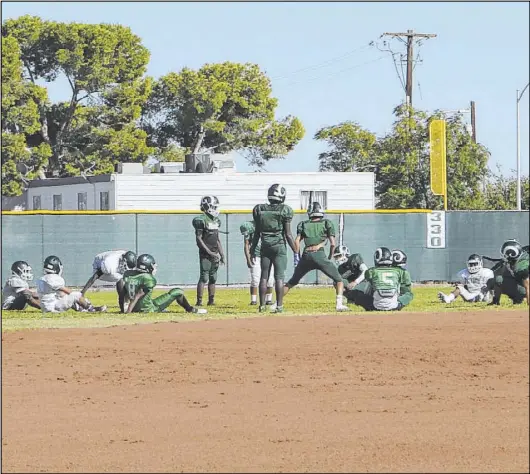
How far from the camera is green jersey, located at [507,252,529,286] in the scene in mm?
19094

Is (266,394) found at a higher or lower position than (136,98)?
lower

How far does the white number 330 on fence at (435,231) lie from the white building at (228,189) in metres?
7.49

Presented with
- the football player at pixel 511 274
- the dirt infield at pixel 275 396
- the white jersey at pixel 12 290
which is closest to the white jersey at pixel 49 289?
the white jersey at pixel 12 290

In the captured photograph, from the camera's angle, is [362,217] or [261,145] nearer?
[362,217]

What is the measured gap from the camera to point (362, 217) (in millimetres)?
33125

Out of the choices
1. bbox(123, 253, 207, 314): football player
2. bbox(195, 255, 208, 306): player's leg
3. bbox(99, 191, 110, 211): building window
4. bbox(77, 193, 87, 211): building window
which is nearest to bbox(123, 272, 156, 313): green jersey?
bbox(123, 253, 207, 314): football player

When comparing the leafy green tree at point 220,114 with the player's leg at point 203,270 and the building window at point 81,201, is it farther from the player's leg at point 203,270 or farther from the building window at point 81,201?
the player's leg at point 203,270

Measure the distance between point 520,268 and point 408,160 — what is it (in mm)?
26393

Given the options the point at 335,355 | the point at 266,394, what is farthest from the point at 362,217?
the point at 266,394

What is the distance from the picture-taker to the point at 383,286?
2020 centimetres

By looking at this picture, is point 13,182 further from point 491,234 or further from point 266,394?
point 266,394

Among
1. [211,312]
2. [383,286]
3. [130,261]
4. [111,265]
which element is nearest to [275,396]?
[383,286]

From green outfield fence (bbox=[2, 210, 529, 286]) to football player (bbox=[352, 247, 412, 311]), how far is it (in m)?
11.8

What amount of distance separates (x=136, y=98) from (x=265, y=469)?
43.4 meters
